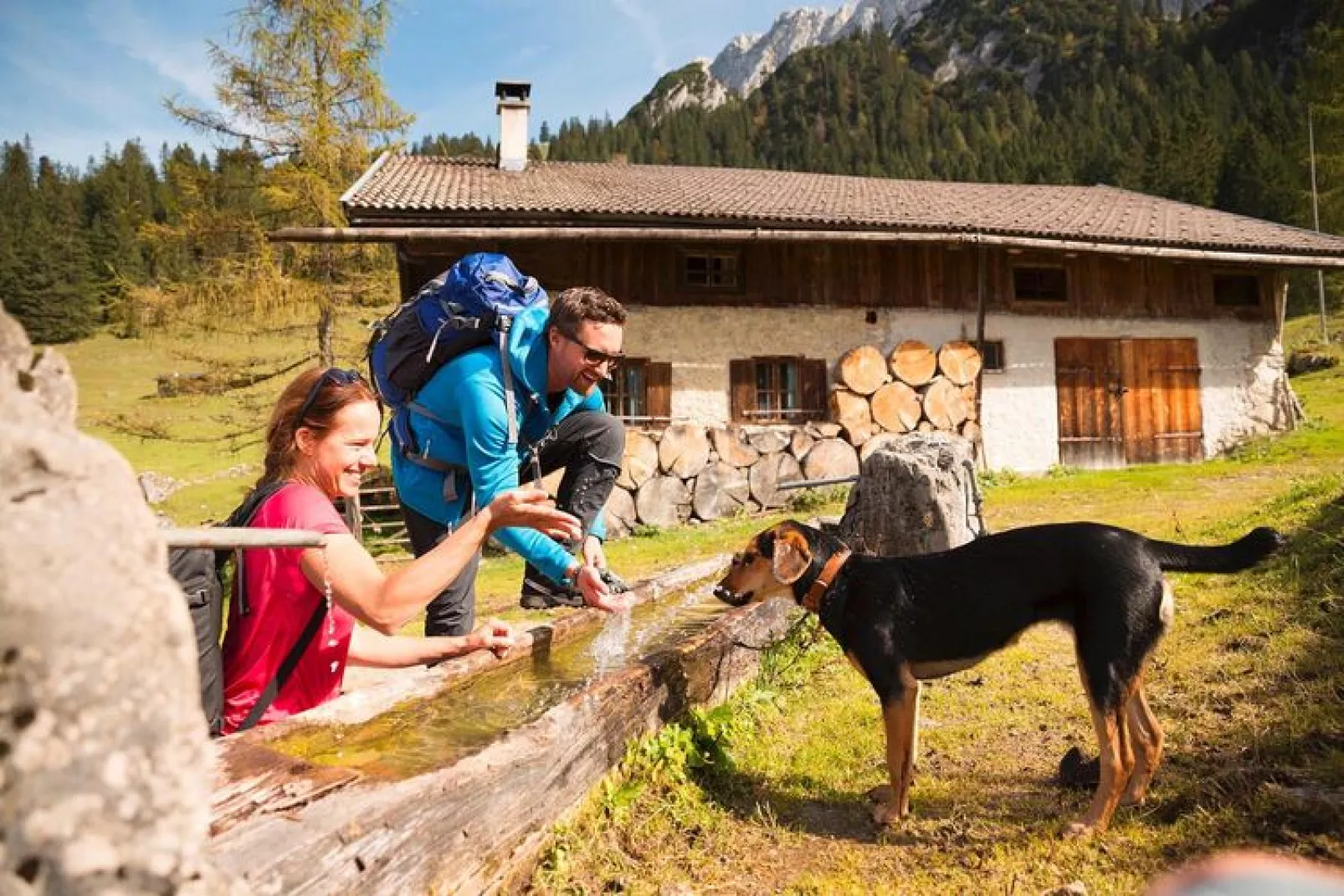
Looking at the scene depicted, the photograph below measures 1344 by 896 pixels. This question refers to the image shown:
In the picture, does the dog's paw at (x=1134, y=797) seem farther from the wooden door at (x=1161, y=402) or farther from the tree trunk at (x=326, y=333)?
the wooden door at (x=1161, y=402)

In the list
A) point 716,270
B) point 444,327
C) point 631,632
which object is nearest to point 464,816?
point 444,327

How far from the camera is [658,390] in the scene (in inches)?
563

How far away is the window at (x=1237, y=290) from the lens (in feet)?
55.4

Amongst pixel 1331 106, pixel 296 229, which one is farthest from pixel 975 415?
pixel 1331 106

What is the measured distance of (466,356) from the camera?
3641 mm

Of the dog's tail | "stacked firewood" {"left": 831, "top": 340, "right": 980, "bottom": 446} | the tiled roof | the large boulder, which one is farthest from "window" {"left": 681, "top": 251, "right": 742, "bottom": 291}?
the large boulder

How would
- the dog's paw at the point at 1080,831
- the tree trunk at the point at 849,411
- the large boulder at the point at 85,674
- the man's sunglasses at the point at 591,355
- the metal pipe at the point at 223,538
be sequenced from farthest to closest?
the tree trunk at the point at 849,411 → the man's sunglasses at the point at 591,355 → the dog's paw at the point at 1080,831 → the metal pipe at the point at 223,538 → the large boulder at the point at 85,674

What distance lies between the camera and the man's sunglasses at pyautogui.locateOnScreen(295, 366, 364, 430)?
101 inches

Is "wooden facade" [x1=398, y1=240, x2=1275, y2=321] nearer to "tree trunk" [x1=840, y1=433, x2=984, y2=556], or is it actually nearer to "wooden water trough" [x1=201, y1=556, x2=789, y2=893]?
"tree trunk" [x1=840, y1=433, x2=984, y2=556]

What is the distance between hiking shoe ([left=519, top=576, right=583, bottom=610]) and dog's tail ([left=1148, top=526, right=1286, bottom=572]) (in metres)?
3.13

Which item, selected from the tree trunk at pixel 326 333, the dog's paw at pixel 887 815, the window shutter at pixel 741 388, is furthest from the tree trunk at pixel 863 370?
the dog's paw at pixel 887 815

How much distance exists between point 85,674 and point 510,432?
2.65 m

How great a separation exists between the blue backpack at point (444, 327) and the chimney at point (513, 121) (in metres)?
15.4

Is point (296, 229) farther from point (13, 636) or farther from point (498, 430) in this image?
point (13, 636)
